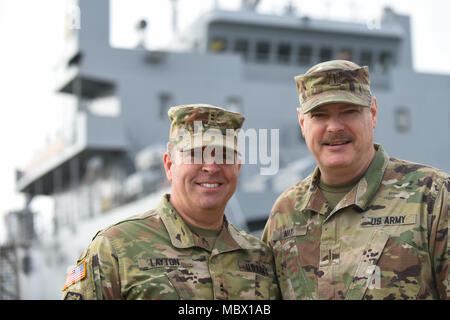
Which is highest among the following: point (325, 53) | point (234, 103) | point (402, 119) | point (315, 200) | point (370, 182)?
point (325, 53)

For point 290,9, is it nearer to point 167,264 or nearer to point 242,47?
point 242,47

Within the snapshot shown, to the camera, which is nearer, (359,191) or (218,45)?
(359,191)

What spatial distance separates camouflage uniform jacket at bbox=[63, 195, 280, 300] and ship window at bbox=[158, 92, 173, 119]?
14364 mm

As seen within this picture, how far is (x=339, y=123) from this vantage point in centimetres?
322

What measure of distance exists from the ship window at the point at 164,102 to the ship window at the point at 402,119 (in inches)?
271

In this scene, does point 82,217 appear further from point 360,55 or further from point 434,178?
point 434,178

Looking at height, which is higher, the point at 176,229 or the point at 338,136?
the point at 338,136

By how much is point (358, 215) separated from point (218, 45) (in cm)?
1600

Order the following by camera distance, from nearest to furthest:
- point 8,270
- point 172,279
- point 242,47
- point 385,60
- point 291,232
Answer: point 172,279
point 291,232
point 242,47
point 8,270
point 385,60

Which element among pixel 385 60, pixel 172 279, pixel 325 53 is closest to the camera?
pixel 172 279

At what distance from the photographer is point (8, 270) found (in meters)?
20.4

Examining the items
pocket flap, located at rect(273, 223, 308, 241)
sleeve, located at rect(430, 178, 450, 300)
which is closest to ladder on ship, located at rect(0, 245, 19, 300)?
pocket flap, located at rect(273, 223, 308, 241)

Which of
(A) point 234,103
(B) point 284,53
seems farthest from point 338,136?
(B) point 284,53

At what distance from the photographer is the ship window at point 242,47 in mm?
19250
